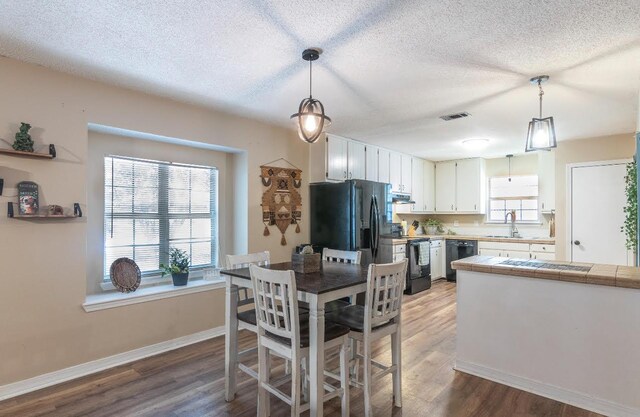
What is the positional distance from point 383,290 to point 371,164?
139 inches

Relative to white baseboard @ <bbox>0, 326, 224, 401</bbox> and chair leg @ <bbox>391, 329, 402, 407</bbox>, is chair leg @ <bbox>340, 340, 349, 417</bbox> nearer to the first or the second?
chair leg @ <bbox>391, 329, 402, 407</bbox>

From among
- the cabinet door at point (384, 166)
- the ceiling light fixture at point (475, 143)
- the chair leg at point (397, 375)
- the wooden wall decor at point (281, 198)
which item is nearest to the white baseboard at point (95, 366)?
the wooden wall decor at point (281, 198)

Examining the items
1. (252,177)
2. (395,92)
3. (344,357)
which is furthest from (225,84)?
(344,357)

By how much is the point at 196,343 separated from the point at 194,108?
2.44 meters

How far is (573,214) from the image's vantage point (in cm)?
495

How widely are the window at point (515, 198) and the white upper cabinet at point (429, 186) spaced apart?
1.08m

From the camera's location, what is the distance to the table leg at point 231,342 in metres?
2.43

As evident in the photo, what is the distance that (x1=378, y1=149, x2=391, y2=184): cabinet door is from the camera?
18.7 feet

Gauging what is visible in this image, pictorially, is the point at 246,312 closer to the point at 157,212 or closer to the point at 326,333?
the point at 326,333

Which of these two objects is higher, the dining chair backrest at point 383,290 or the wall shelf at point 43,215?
the wall shelf at point 43,215

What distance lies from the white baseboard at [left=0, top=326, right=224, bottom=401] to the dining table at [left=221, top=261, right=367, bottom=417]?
1.24 m

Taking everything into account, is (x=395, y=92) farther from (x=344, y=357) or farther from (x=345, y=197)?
(x=344, y=357)

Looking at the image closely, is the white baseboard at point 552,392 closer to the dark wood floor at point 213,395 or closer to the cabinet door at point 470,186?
the dark wood floor at point 213,395

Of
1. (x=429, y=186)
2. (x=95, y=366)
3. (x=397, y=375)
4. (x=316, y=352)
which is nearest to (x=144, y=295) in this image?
(x=95, y=366)
